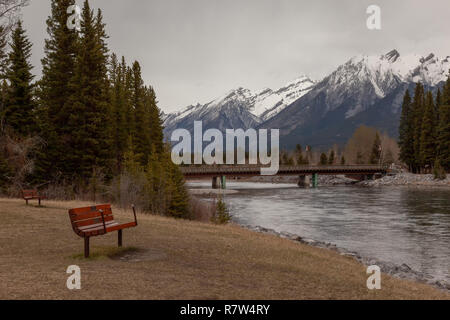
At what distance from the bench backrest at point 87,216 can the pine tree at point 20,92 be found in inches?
1118

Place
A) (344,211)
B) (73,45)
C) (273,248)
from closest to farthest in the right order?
(273,248)
(73,45)
(344,211)

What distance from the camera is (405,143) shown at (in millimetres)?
98375

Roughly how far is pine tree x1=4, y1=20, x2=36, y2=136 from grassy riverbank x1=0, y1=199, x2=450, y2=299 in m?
24.2

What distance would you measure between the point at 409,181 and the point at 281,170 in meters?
27.7

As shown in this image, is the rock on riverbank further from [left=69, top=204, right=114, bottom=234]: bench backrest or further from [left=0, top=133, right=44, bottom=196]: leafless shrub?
[left=69, top=204, right=114, bottom=234]: bench backrest

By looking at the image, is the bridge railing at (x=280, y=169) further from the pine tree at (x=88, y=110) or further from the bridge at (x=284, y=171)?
the pine tree at (x=88, y=110)

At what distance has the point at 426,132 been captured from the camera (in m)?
87.4

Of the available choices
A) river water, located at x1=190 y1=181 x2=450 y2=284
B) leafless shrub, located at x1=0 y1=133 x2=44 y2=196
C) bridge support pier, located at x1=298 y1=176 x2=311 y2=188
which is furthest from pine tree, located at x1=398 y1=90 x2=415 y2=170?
leafless shrub, located at x1=0 y1=133 x2=44 y2=196

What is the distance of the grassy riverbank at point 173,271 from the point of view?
27.2 feet

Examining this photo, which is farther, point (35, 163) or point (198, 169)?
point (198, 169)

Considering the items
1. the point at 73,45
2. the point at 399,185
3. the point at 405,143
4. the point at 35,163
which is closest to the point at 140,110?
the point at 73,45

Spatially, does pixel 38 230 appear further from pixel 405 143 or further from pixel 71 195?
pixel 405 143

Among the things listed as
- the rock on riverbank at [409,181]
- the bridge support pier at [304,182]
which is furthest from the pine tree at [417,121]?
the bridge support pier at [304,182]
